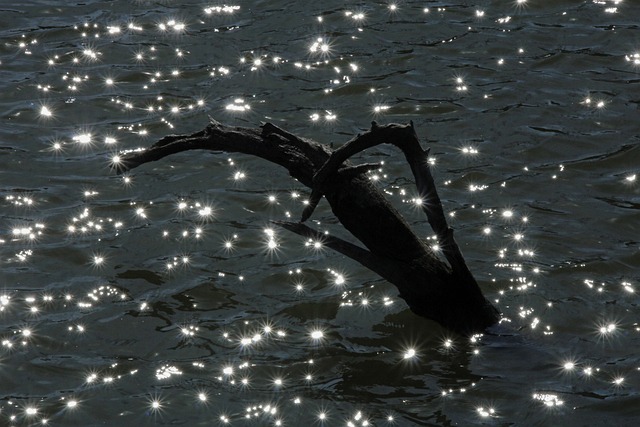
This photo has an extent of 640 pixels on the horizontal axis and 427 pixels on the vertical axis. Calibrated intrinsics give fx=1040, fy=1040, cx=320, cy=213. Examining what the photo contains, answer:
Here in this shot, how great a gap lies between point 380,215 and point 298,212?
6.66 ft

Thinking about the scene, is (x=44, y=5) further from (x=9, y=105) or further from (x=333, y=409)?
(x=333, y=409)

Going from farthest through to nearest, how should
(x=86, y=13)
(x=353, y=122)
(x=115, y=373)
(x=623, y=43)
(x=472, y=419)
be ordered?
(x=86, y=13), (x=623, y=43), (x=353, y=122), (x=115, y=373), (x=472, y=419)

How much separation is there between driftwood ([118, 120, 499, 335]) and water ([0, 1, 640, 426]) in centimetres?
28

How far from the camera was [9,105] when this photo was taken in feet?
31.1

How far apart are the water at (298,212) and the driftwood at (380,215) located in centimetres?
28

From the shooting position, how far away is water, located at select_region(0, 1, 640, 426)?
19.4 ft

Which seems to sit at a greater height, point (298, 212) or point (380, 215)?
point (298, 212)

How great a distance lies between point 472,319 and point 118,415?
7.03 feet

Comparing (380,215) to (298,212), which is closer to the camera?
(380,215)

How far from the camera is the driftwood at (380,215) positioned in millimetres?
5828

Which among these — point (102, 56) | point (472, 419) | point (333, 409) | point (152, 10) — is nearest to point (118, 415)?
point (333, 409)

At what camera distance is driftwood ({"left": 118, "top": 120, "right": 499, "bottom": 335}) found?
5.83 m

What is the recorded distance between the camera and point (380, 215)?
5.89 m

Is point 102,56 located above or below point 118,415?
above
